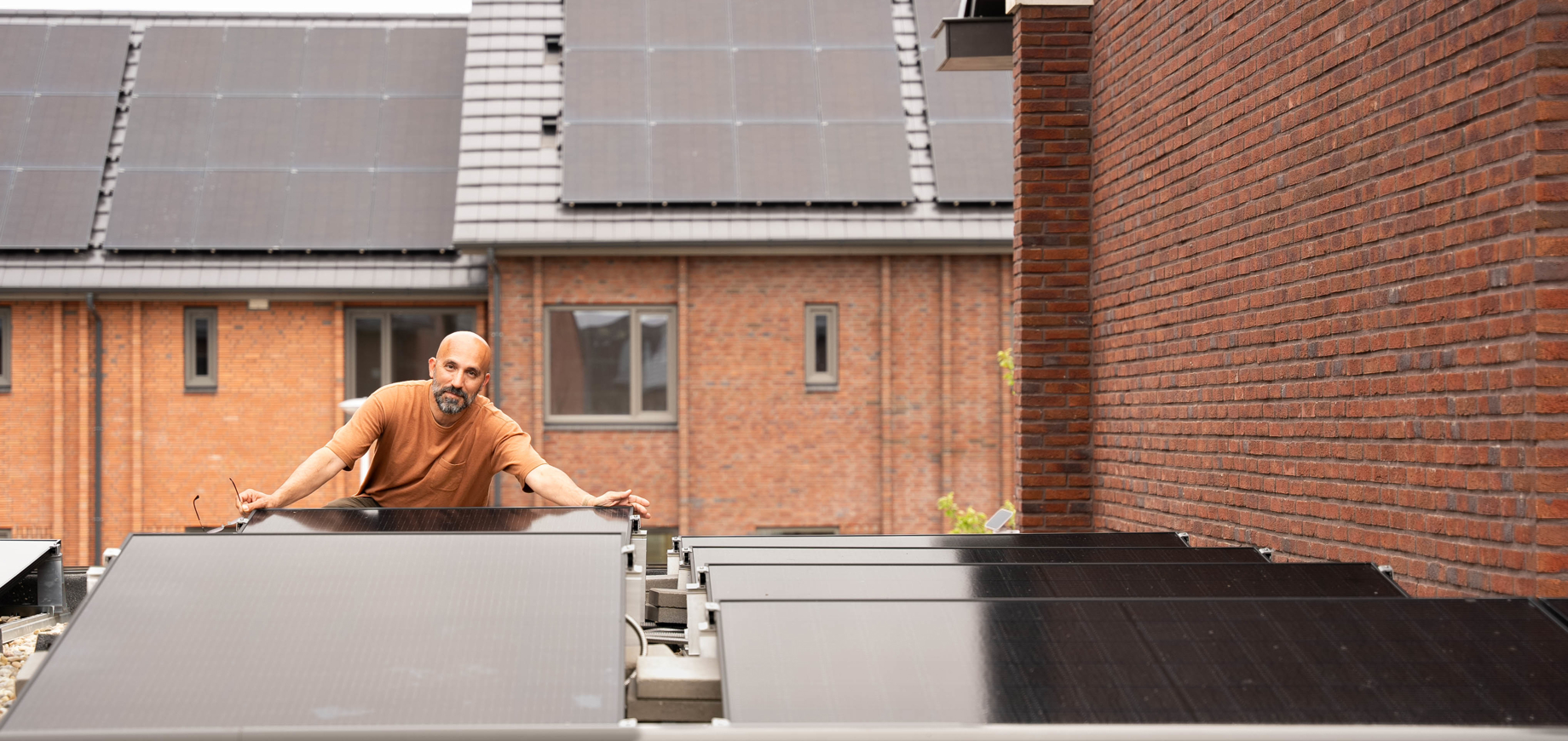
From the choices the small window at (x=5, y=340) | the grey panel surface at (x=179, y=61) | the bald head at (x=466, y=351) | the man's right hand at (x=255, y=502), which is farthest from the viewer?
the grey panel surface at (x=179, y=61)

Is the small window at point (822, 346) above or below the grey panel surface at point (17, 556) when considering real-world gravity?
above

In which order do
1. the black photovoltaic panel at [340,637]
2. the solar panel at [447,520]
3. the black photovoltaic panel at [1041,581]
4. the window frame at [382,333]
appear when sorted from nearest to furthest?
the black photovoltaic panel at [340,637] → the black photovoltaic panel at [1041,581] → the solar panel at [447,520] → the window frame at [382,333]

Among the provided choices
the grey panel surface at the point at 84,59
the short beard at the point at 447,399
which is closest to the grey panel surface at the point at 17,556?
the short beard at the point at 447,399

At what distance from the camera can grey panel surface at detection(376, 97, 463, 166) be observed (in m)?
20.0

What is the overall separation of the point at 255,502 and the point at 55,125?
1818cm

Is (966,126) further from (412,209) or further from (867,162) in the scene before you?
(412,209)

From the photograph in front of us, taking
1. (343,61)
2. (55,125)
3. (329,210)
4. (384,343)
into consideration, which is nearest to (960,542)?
(384,343)

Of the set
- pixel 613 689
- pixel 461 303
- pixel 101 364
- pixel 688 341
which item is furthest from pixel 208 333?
pixel 613 689

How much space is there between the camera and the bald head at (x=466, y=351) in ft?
18.4

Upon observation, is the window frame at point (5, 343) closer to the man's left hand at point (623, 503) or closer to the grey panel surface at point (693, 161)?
the grey panel surface at point (693, 161)

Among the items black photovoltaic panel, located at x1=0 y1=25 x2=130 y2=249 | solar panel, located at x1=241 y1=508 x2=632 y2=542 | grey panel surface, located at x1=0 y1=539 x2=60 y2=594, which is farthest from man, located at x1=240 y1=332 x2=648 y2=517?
black photovoltaic panel, located at x1=0 y1=25 x2=130 y2=249

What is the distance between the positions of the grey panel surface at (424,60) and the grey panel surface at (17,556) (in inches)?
622

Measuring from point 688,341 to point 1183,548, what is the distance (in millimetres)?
13509

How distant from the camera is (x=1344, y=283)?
4801mm
